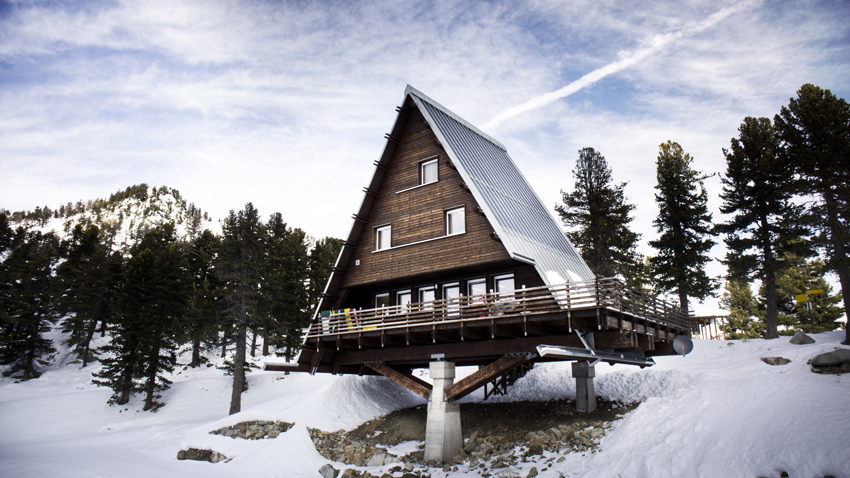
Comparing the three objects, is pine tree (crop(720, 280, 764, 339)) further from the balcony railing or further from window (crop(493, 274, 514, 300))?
window (crop(493, 274, 514, 300))

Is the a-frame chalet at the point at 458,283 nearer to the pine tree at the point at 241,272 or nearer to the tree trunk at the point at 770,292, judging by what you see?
the pine tree at the point at 241,272

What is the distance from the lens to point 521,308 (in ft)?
57.7

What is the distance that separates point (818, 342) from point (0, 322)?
6987 centimetres

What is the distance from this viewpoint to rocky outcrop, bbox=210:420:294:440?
23188 mm

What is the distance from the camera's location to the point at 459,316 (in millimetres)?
18922

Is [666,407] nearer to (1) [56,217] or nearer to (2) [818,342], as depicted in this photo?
(2) [818,342]

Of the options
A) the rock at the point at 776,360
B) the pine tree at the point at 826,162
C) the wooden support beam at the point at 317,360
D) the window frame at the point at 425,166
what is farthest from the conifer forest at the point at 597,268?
the window frame at the point at 425,166

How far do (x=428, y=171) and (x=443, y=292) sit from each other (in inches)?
232

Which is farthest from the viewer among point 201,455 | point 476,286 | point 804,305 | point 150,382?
point 804,305

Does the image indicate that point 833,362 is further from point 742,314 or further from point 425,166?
point 742,314

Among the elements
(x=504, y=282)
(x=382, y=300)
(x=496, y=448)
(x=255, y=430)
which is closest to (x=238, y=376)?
(x=255, y=430)

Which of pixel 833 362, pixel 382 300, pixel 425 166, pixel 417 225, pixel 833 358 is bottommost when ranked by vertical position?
pixel 833 362

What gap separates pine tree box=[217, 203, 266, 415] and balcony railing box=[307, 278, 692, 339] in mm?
12288

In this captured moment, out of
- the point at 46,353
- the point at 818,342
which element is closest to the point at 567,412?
the point at 818,342
